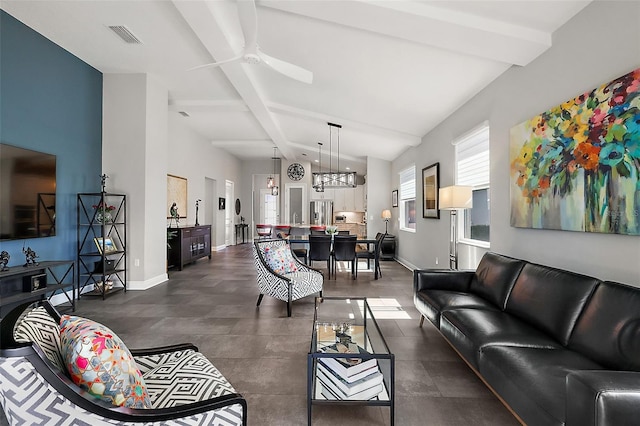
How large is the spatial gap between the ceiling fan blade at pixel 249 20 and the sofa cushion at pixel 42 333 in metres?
2.34

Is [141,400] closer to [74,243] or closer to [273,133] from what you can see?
[74,243]

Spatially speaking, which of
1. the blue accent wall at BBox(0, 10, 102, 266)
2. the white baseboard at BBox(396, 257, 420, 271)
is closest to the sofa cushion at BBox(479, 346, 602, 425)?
the white baseboard at BBox(396, 257, 420, 271)

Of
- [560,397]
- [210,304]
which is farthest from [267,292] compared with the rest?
[560,397]

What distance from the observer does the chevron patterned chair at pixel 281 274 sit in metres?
3.76

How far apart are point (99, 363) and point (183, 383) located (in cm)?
48

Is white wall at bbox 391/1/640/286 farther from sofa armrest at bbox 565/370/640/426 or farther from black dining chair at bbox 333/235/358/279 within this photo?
black dining chair at bbox 333/235/358/279

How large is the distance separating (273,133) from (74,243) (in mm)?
4705

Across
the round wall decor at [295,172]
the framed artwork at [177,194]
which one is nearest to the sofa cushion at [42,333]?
the framed artwork at [177,194]

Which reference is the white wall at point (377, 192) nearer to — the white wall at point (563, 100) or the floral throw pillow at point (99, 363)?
the white wall at point (563, 100)

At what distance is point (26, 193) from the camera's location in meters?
3.59

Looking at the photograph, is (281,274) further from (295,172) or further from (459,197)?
(295,172)

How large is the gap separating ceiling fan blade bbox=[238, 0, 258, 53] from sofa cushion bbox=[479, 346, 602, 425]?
290 cm

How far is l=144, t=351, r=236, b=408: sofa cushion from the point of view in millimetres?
1334

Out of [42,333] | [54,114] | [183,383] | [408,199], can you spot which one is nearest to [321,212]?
[408,199]
